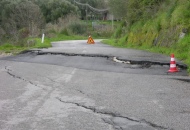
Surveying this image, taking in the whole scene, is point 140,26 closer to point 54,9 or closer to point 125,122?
point 125,122

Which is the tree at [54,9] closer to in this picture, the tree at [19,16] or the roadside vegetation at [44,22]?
the roadside vegetation at [44,22]

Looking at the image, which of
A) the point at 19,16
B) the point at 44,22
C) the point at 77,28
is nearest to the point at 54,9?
the point at 77,28

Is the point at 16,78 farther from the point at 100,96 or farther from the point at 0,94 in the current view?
the point at 100,96

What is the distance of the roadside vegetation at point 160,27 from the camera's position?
16078 mm

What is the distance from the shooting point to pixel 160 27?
66.4 feet

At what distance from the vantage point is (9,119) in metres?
5.77

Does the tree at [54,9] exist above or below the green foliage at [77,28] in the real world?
above

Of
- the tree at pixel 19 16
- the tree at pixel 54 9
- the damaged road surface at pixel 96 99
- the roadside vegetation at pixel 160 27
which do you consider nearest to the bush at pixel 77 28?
the tree at pixel 54 9

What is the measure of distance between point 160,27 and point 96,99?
14.2m

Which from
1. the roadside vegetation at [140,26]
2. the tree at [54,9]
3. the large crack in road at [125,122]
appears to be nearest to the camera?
the large crack in road at [125,122]

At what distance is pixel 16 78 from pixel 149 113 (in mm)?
5812

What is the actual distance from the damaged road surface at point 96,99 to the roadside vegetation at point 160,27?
A: 347cm

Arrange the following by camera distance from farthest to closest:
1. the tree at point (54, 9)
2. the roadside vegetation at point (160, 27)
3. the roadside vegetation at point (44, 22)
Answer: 1. the tree at point (54, 9)
2. the roadside vegetation at point (44, 22)
3. the roadside vegetation at point (160, 27)

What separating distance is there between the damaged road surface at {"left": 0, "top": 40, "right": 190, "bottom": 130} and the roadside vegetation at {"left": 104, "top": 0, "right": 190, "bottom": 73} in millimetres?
3475
